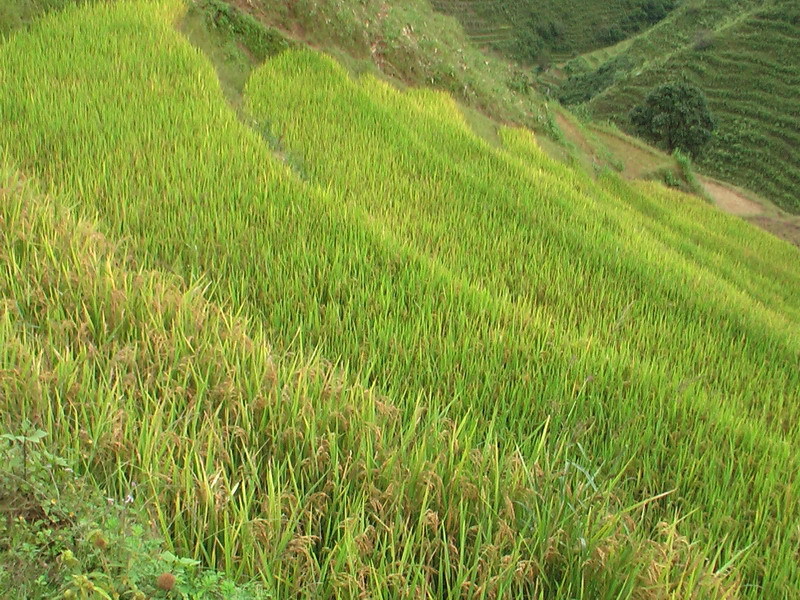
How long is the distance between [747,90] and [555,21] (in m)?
26.9

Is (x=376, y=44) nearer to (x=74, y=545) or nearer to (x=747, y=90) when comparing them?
(x=74, y=545)

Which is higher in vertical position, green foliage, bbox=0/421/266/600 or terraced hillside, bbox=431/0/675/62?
terraced hillside, bbox=431/0/675/62

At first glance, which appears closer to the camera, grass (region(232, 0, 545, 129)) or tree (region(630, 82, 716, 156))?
grass (region(232, 0, 545, 129))

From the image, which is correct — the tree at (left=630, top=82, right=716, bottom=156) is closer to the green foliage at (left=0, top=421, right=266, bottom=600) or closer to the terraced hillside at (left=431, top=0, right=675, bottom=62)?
the green foliage at (left=0, top=421, right=266, bottom=600)

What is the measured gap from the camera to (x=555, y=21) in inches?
2077

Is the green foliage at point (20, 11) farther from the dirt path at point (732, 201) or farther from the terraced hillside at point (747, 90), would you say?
the terraced hillside at point (747, 90)

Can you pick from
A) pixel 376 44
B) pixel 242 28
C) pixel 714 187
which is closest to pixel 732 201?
pixel 714 187

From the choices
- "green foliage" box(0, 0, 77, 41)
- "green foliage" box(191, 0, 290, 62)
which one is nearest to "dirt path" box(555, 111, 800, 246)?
"green foliage" box(191, 0, 290, 62)

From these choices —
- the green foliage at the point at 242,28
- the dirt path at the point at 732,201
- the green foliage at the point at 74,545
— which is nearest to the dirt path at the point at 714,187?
the dirt path at the point at 732,201

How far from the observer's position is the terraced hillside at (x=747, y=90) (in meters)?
26.4

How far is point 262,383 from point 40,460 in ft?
1.96

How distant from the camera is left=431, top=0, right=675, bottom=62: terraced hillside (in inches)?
2036

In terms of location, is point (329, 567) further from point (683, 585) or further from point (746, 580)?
point (746, 580)

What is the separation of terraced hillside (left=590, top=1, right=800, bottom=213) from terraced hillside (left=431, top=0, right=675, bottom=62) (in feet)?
54.6
